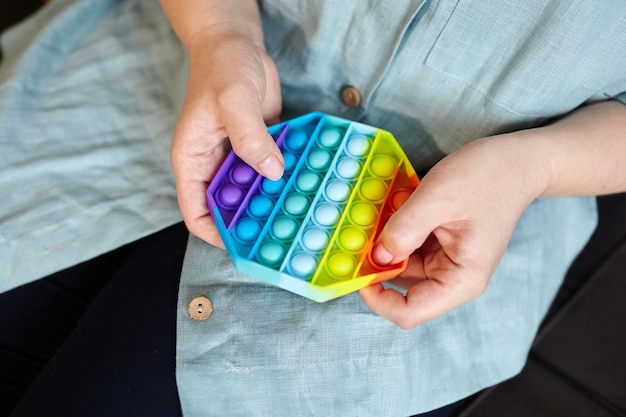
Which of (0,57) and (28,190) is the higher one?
(28,190)

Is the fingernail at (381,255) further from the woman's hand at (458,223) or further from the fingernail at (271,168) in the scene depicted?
the fingernail at (271,168)

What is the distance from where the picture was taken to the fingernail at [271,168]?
1.58 ft

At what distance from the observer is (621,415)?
638 mm

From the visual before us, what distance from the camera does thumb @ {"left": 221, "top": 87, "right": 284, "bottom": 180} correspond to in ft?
1.52

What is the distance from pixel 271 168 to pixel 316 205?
5 cm

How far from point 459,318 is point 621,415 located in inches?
11.0

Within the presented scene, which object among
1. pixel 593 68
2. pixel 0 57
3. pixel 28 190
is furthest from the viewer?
pixel 0 57

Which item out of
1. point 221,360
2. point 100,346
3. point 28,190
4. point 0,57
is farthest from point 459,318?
point 0,57

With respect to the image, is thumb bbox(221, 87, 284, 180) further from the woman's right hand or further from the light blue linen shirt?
the light blue linen shirt

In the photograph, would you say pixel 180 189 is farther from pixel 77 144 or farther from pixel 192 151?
pixel 77 144

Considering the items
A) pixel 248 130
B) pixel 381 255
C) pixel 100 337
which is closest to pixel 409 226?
pixel 381 255

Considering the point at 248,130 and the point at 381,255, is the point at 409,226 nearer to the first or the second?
the point at 381,255

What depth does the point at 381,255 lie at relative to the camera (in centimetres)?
46

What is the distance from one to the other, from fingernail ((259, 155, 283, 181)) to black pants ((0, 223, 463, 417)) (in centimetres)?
14
